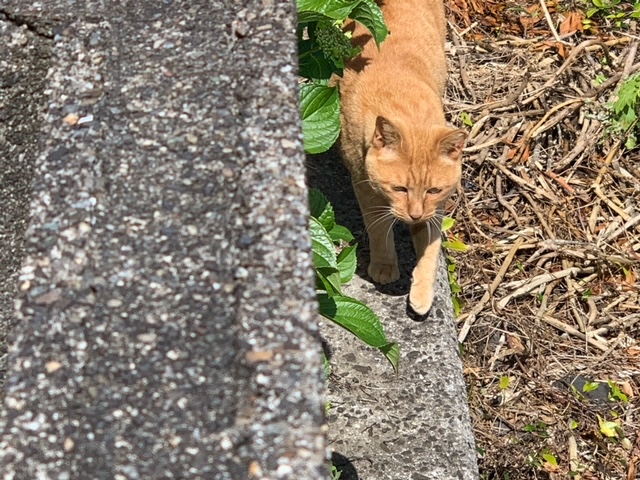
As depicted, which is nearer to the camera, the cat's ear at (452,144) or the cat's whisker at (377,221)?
the cat's ear at (452,144)

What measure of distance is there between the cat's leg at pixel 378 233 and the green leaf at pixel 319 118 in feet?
3.27

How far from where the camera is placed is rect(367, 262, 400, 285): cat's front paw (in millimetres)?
3094

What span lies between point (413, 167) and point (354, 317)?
1049 millimetres

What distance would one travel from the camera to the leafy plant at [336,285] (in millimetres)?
2039

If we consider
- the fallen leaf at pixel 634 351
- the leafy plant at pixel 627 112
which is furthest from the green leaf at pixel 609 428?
the leafy plant at pixel 627 112

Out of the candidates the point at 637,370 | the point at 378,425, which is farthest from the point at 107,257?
the point at 637,370

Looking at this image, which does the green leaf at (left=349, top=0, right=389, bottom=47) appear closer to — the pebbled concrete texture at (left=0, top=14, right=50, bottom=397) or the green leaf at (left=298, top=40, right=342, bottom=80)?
the green leaf at (left=298, top=40, right=342, bottom=80)

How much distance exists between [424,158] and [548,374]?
1.05 m

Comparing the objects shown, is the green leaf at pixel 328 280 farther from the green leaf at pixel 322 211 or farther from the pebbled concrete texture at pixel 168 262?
the pebbled concrete texture at pixel 168 262

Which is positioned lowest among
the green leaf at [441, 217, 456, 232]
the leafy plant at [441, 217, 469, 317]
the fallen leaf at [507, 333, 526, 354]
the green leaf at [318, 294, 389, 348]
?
the fallen leaf at [507, 333, 526, 354]

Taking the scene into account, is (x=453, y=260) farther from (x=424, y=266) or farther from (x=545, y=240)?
(x=424, y=266)

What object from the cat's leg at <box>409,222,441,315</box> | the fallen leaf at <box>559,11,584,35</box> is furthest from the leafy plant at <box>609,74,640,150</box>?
the cat's leg at <box>409,222,441,315</box>

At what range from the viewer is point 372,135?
3.17 metres

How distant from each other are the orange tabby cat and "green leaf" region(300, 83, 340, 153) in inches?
30.6
